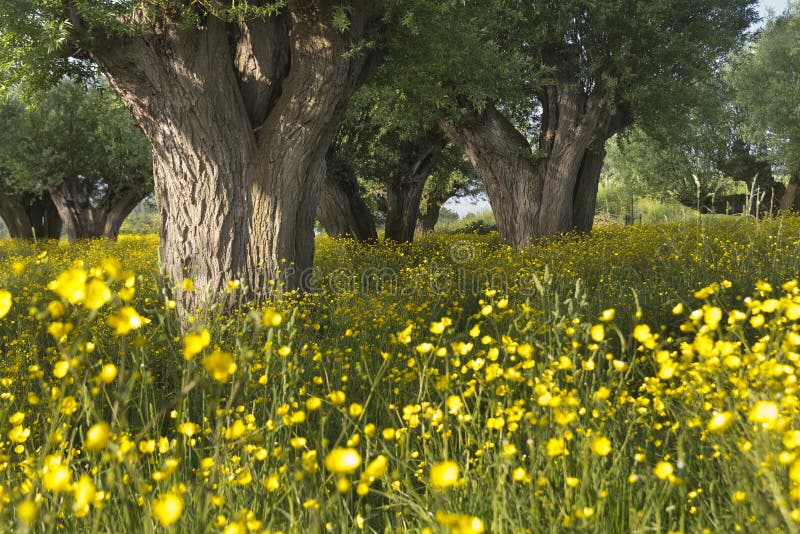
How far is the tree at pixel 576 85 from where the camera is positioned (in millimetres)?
10000

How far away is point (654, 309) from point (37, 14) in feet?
21.3

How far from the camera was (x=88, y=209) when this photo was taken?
68.5 ft

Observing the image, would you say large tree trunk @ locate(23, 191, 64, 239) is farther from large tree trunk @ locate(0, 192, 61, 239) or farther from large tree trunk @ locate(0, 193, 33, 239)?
large tree trunk @ locate(0, 193, 33, 239)

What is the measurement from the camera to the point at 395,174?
13938mm

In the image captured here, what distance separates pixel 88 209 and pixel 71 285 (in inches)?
897

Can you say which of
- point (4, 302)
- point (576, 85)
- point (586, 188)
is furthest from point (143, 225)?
point (4, 302)

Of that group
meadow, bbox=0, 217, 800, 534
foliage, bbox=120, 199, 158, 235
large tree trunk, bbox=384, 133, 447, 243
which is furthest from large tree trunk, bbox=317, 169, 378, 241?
foliage, bbox=120, 199, 158, 235

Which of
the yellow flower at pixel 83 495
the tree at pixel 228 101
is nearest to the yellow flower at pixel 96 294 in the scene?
the yellow flower at pixel 83 495

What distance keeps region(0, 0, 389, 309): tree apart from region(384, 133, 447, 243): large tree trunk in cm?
760

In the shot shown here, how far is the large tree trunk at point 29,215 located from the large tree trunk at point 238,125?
18183 millimetres

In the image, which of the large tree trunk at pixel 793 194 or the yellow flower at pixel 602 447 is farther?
the large tree trunk at pixel 793 194

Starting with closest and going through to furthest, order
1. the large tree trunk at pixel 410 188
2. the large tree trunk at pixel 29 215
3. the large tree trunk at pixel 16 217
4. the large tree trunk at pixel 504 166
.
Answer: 1. the large tree trunk at pixel 504 166
2. the large tree trunk at pixel 410 188
3. the large tree trunk at pixel 16 217
4. the large tree trunk at pixel 29 215

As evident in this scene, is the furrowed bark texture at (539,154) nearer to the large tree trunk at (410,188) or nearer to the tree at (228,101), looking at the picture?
the large tree trunk at (410,188)

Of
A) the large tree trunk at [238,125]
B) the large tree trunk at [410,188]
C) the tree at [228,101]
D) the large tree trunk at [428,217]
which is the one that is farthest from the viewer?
the large tree trunk at [428,217]
